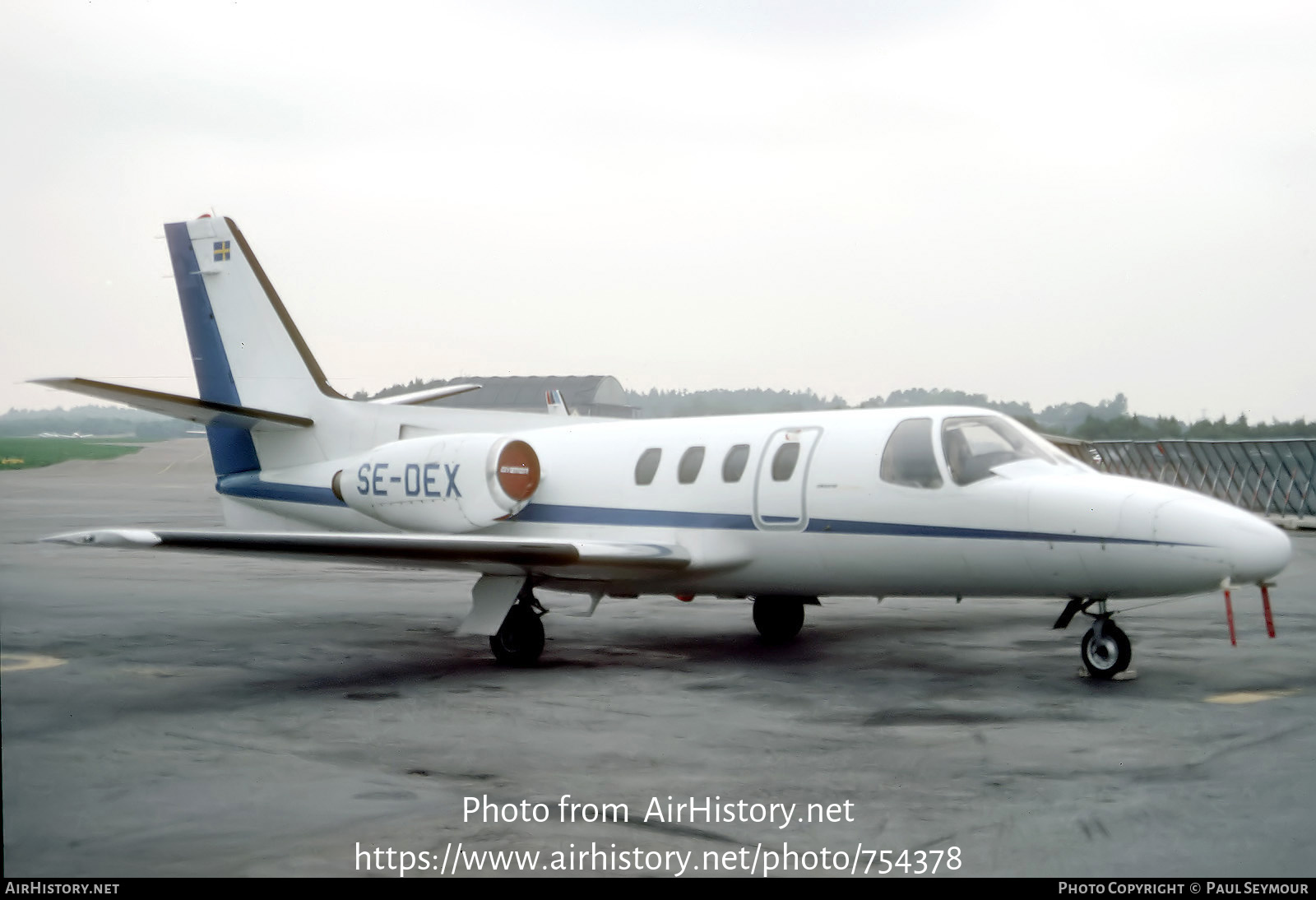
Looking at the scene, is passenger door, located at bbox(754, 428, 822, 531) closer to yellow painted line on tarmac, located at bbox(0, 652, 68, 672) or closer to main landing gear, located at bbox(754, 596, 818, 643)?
main landing gear, located at bbox(754, 596, 818, 643)

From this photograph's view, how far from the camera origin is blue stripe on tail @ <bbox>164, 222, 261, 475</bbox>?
15.1m

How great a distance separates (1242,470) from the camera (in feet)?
99.7

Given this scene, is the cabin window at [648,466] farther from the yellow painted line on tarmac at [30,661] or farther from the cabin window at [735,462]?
the yellow painted line on tarmac at [30,661]

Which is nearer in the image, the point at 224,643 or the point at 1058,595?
the point at 1058,595

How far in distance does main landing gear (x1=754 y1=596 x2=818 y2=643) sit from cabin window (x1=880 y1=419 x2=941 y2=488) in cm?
255

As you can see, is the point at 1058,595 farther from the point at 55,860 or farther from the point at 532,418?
the point at 55,860

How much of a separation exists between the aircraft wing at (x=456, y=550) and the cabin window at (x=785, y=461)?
3.68ft

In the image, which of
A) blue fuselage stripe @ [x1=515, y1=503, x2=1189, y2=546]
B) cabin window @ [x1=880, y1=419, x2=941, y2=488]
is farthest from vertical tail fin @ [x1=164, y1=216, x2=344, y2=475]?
cabin window @ [x1=880, y1=419, x2=941, y2=488]

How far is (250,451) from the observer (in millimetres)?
14883

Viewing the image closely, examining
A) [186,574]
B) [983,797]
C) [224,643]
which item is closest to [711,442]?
[224,643]

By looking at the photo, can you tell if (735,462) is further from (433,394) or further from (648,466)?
(433,394)

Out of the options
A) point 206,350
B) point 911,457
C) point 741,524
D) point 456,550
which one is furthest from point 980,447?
point 206,350

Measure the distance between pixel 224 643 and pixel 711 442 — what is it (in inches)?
203

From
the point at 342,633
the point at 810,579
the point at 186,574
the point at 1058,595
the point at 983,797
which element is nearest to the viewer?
the point at 983,797
